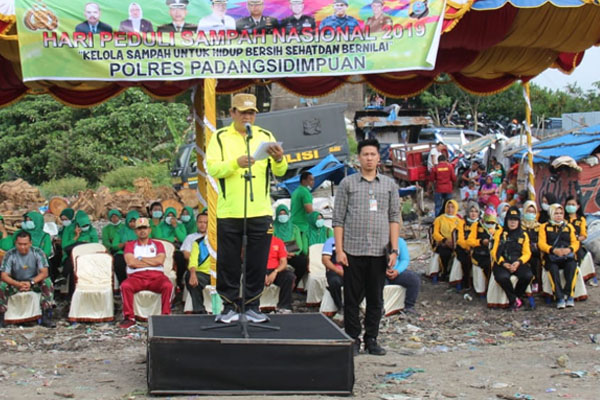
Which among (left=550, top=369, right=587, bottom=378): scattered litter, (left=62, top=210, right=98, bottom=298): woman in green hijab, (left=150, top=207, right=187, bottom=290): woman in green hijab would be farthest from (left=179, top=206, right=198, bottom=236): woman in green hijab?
(left=550, top=369, right=587, bottom=378): scattered litter

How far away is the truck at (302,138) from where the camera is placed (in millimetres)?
22312

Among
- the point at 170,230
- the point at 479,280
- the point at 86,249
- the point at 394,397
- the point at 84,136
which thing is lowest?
the point at 394,397

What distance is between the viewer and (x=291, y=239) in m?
11.3

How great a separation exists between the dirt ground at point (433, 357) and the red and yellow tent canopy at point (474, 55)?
3130 millimetres

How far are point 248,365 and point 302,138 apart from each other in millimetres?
16996

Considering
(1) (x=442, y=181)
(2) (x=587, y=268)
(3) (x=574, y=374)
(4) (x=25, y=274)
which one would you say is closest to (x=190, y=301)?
(4) (x=25, y=274)

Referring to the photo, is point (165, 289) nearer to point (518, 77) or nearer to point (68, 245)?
point (68, 245)

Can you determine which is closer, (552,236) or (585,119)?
(552,236)

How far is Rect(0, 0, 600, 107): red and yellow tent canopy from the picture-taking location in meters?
9.19

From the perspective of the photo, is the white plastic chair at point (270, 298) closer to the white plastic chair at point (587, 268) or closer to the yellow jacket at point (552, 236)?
the yellow jacket at point (552, 236)

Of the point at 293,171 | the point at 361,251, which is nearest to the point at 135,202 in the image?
the point at 293,171

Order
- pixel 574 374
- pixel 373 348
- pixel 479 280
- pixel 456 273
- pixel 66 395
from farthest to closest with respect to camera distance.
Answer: pixel 456 273
pixel 479 280
pixel 373 348
pixel 574 374
pixel 66 395

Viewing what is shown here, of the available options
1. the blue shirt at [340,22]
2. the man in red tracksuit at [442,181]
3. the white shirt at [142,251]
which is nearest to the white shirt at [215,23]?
the blue shirt at [340,22]

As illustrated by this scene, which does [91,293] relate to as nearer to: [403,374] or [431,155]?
[403,374]
